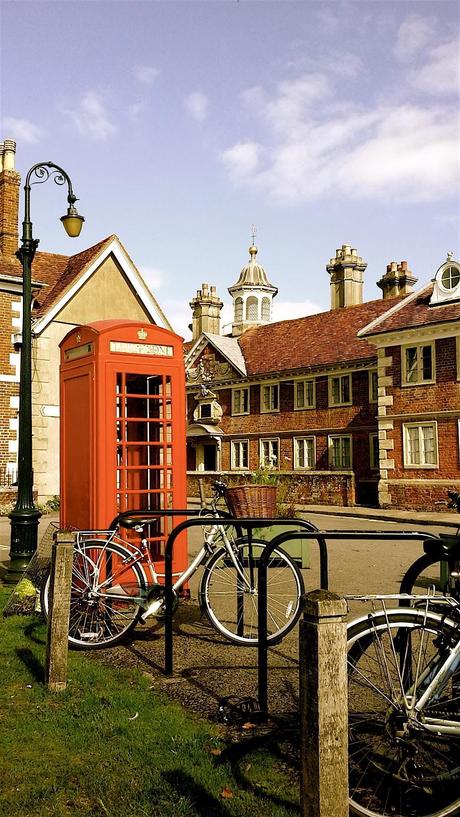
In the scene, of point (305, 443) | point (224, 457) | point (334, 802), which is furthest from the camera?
point (224, 457)

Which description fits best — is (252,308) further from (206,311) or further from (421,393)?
(421,393)

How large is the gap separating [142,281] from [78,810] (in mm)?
25401

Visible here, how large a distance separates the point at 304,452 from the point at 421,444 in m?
8.69

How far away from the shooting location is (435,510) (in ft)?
85.7

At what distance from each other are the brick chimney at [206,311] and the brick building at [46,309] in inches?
677

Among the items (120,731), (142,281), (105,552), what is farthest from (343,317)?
(120,731)

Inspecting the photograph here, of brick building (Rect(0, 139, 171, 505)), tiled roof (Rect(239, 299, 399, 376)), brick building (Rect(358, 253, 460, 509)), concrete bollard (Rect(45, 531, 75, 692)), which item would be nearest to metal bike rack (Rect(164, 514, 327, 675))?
concrete bollard (Rect(45, 531, 75, 692))

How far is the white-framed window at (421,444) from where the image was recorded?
2675cm

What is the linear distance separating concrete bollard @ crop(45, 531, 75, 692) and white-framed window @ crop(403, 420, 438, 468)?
22.4m

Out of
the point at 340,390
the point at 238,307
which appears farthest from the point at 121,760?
the point at 238,307

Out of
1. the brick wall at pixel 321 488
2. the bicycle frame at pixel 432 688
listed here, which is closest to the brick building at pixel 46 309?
the brick wall at pixel 321 488

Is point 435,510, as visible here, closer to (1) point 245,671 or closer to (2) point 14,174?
(2) point 14,174

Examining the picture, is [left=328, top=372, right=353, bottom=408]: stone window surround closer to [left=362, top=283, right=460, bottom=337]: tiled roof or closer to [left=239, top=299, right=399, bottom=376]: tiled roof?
[left=239, top=299, right=399, bottom=376]: tiled roof

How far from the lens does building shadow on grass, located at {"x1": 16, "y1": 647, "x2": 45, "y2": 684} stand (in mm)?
5824
